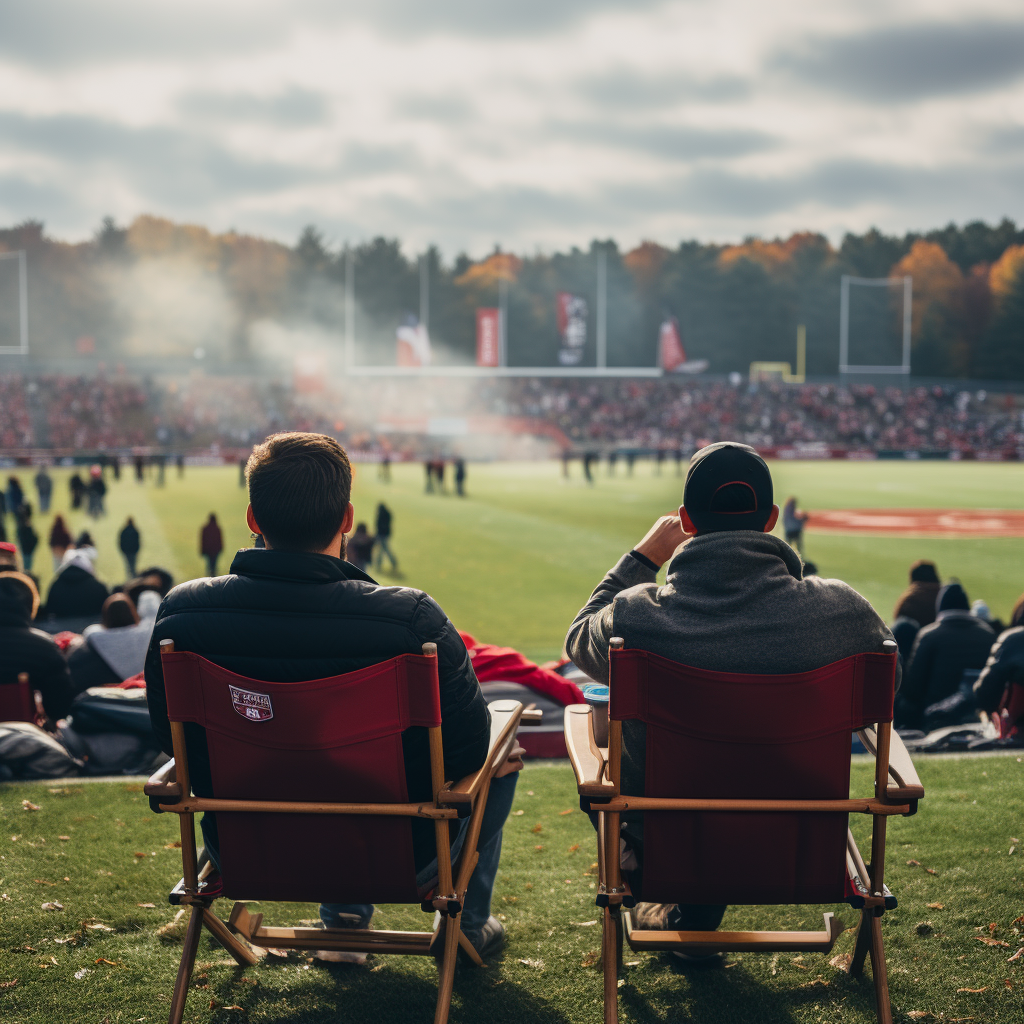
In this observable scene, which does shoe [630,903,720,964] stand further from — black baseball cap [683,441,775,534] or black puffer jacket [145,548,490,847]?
black baseball cap [683,441,775,534]

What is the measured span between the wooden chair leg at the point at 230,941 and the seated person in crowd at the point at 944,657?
5.66 meters

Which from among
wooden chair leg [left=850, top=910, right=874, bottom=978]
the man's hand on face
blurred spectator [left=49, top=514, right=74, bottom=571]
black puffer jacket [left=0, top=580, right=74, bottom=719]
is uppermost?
the man's hand on face

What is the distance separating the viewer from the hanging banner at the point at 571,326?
7325cm

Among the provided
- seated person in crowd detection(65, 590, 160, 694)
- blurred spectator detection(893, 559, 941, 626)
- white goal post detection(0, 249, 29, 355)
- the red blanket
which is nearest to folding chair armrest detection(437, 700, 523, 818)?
the red blanket

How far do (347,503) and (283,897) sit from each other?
127cm

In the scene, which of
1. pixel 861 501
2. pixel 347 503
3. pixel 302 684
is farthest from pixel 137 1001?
pixel 861 501

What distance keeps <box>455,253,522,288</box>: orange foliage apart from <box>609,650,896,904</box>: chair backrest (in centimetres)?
9990

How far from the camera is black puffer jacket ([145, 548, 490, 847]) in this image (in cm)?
288

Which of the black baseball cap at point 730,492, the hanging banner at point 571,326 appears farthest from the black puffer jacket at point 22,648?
the hanging banner at point 571,326

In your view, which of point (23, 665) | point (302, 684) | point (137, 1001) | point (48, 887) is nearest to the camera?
point (302, 684)

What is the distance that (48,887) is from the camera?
14.1ft

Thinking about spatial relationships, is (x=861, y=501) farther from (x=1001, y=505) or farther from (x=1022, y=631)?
(x=1022, y=631)

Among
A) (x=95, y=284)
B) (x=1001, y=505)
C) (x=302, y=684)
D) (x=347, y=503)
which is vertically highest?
(x=95, y=284)

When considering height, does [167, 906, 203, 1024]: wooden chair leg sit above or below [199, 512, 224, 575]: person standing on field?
above
